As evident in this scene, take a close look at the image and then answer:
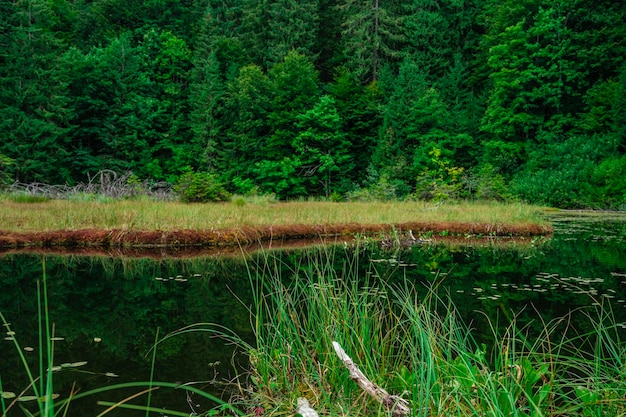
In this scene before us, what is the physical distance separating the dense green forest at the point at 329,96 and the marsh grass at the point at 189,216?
16.4 ft

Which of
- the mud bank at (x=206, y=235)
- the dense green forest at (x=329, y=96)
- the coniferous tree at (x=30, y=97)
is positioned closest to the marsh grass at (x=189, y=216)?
the mud bank at (x=206, y=235)

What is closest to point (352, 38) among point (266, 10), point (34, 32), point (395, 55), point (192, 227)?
point (395, 55)

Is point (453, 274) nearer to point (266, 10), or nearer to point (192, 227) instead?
point (192, 227)

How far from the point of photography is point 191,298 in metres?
5.18

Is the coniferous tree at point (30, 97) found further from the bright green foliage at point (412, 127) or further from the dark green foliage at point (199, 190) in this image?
the bright green foliage at point (412, 127)

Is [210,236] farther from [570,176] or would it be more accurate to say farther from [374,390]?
[570,176]

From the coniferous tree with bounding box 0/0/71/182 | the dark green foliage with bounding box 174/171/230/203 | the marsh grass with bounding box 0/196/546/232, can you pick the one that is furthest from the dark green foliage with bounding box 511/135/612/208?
the coniferous tree with bounding box 0/0/71/182

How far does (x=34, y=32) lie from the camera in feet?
81.3

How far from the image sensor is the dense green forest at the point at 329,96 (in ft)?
73.6

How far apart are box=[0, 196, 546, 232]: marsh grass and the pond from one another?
173 centimetres

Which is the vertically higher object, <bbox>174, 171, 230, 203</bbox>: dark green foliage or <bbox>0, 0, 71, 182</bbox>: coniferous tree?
<bbox>0, 0, 71, 182</bbox>: coniferous tree

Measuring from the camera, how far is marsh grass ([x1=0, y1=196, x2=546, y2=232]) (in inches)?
368

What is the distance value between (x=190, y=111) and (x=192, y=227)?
23407 millimetres

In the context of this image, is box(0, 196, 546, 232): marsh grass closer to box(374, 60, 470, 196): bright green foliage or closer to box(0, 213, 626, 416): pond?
box(0, 213, 626, 416): pond
